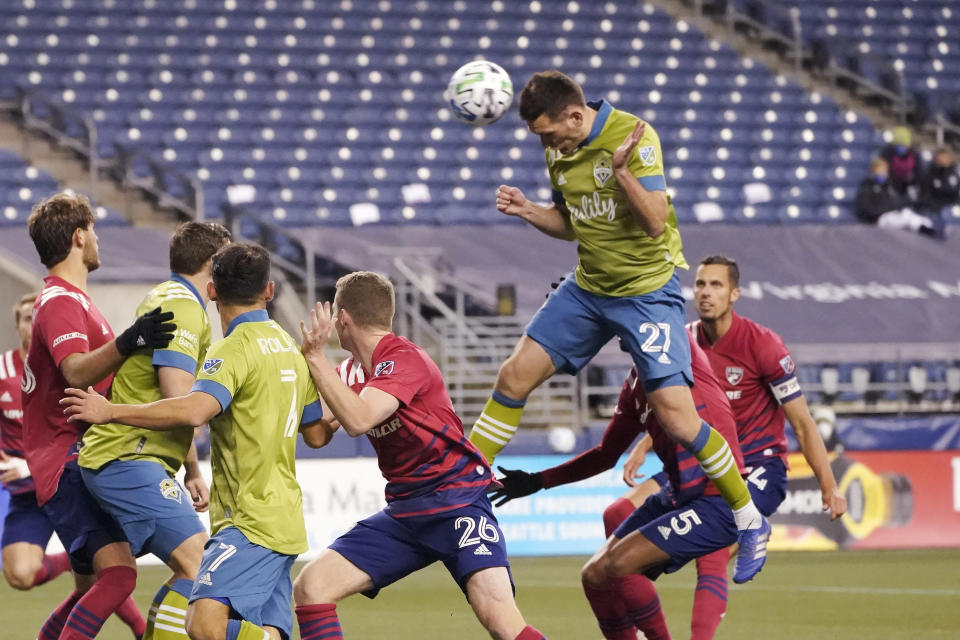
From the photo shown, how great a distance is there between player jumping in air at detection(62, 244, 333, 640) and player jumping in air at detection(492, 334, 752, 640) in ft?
4.73

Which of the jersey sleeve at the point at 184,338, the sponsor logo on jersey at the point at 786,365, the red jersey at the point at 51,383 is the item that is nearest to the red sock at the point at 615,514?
the sponsor logo on jersey at the point at 786,365

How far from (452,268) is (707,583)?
37.2 ft

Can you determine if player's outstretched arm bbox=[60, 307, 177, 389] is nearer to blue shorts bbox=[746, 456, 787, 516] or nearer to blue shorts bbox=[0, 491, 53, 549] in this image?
blue shorts bbox=[0, 491, 53, 549]

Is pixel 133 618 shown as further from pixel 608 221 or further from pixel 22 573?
pixel 608 221

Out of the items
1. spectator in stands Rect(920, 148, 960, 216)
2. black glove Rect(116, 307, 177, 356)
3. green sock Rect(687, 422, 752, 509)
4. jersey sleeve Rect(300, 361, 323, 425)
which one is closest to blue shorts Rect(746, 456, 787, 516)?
green sock Rect(687, 422, 752, 509)

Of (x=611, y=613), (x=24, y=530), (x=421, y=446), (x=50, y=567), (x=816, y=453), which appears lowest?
(x=50, y=567)

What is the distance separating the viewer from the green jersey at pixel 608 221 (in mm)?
6266

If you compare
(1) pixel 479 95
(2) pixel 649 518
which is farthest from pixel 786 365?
(1) pixel 479 95

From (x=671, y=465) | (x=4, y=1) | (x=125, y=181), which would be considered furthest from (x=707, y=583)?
(x=4, y=1)

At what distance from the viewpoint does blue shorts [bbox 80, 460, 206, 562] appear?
18.1 ft

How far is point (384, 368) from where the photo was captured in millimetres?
5324

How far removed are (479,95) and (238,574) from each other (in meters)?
3.52

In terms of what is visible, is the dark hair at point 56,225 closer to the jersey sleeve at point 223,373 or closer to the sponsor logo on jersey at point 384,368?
the jersey sleeve at point 223,373

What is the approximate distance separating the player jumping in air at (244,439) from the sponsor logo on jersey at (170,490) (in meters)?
0.53
